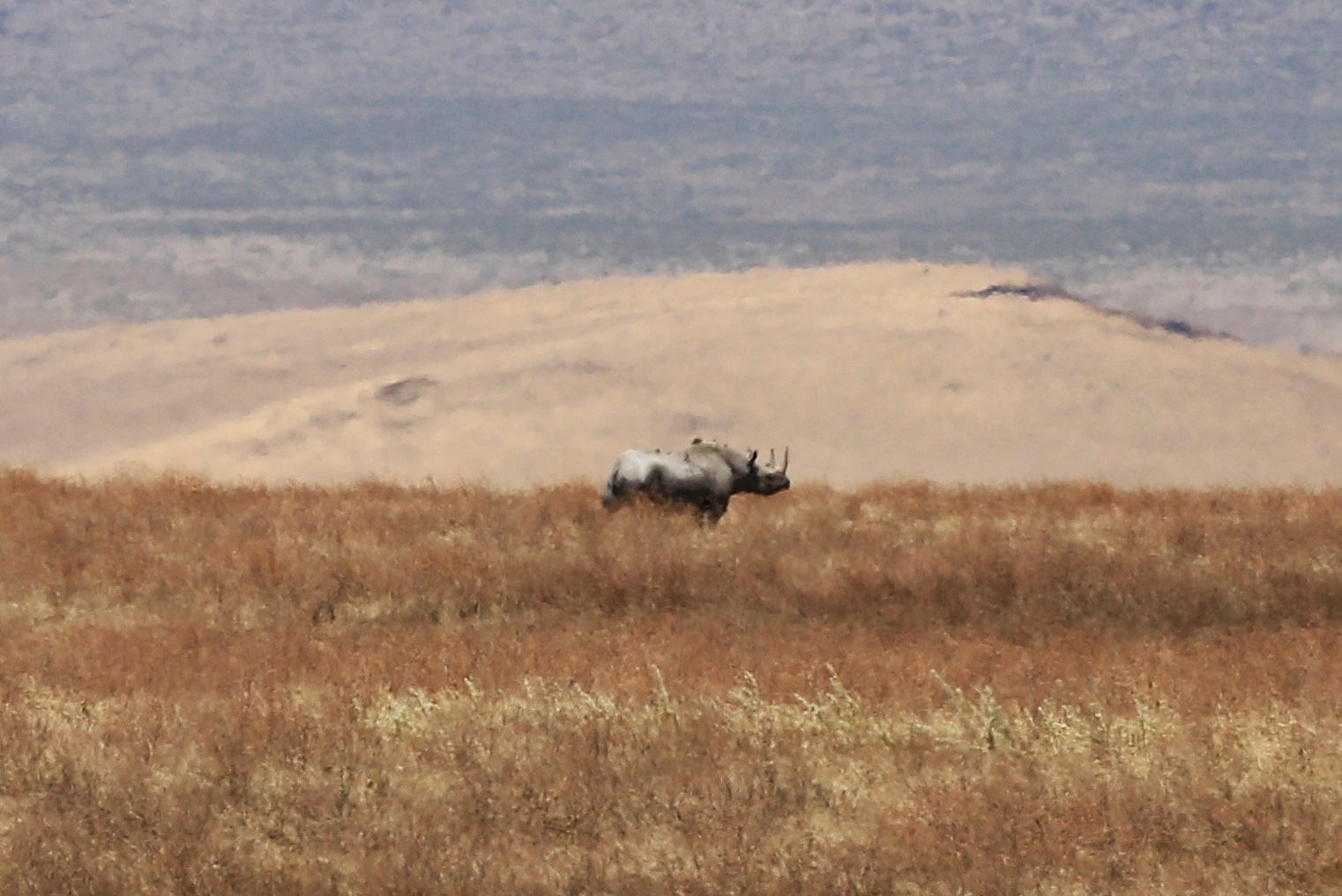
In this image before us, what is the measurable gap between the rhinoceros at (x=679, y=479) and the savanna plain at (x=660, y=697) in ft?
1.20

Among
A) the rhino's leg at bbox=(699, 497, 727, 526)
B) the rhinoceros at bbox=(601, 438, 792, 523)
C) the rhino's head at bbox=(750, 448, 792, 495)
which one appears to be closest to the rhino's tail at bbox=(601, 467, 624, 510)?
the rhinoceros at bbox=(601, 438, 792, 523)

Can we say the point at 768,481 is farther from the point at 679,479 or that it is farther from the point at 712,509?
the point at 679,479

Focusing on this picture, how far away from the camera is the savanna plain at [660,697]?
29.7ft

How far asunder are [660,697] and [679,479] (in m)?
7.73

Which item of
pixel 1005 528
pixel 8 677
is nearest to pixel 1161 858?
pixel 8 677

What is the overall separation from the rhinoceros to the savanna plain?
14.4 inches

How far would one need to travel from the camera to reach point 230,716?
11.0 metres

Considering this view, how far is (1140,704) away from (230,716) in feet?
18.1

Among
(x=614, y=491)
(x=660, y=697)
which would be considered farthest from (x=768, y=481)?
(x=660, y=697)

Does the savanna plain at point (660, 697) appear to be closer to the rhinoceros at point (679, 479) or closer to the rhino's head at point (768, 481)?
the rhinoceros at point (679, 479)

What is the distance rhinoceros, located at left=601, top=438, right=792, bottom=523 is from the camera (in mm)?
19062

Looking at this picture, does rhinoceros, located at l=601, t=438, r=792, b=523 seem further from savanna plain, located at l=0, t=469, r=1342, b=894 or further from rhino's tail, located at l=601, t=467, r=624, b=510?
savanna plain, located at l=0, t=469, r=1342, b=894

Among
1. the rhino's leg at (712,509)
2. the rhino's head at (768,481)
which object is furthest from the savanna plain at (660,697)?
the rhino's head at (768,481)

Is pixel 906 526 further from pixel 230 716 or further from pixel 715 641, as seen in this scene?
pixel 230 716
